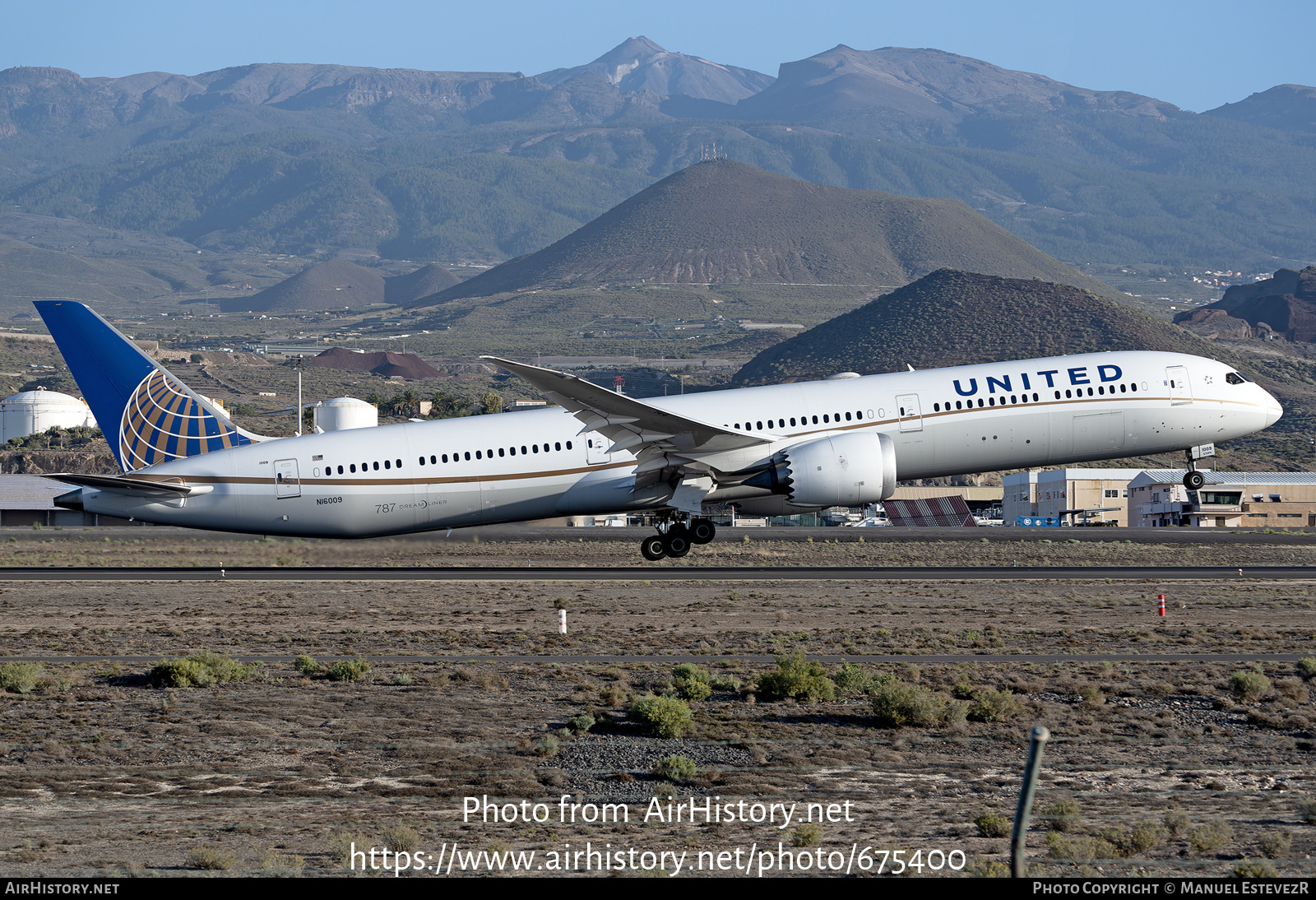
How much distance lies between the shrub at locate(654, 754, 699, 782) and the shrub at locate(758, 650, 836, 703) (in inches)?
196

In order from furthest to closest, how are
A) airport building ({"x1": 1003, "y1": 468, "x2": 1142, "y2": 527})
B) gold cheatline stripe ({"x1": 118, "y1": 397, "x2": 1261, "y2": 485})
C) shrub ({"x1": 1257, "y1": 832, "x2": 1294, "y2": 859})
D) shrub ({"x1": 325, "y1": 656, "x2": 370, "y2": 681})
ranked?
airport building ({"x1": 1003, "y1": 468, "x2": 1142, "y2": 527}), gold cheatline stripe ({"x1": 118, "y1": 397, "x2": 1261, "y2": 485}), shrub ({"x1": 325, "y1": 656, "x2": 370, "y2": 681}), shrub ({"x1": 1257, "y1": 832, "x2": 1294, "y2": 859})

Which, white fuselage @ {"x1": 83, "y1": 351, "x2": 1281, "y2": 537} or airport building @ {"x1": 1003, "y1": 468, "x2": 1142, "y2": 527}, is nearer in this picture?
white fuselage @ {"x1": 83, "y1": 351, "x2": 1281, "y2": 537}

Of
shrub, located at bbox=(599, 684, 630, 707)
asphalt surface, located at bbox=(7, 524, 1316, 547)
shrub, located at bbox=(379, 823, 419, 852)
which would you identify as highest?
asphalt surface, located at bbox=(7, 524, 1316, 547)

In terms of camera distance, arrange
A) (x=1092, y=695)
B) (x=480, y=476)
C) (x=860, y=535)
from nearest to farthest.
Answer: (x=1092, y=695) → (x=480, y=476) → (x=860, y=535)

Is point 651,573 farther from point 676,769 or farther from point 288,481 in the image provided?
point 676,769

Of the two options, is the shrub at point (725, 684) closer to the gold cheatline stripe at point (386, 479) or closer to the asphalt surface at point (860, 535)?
the gold cheatline stripe at point (386, 479)

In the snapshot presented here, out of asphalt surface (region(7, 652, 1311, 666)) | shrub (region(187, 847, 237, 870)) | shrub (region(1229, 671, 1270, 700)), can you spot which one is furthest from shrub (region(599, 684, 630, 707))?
shrub (region(1229, 671, 1270, 700))

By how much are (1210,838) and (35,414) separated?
18259 centimetres

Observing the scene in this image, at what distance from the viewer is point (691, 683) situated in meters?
24.6

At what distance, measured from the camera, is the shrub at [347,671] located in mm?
26609

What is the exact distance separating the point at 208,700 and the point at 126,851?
9786 millimetres

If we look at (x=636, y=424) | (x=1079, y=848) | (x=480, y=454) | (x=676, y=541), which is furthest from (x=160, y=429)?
(x=1079, y=848)

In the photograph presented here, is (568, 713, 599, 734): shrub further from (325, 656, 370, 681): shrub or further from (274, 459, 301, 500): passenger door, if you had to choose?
(274, 459, 301, 500): passenger door

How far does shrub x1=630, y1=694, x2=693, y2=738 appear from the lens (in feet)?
69.8
